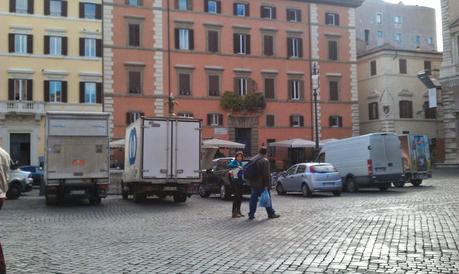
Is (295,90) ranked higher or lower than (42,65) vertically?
lower

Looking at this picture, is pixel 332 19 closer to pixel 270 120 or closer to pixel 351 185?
pixel 270 120

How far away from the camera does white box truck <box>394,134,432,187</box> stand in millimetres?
28288

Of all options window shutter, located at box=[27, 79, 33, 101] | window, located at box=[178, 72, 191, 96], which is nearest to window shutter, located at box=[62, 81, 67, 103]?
window shutter, located at box=[27, 79, 33, 101]

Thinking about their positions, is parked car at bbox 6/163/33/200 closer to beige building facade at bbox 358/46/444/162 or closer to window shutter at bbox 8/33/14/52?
window shutter at bbox 8/33/14/52

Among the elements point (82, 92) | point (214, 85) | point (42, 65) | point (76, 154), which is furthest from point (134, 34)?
point (76, 154)

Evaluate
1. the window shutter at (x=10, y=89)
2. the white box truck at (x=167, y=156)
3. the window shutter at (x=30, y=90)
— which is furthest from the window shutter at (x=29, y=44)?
the white box truck at (x=167, y=156)

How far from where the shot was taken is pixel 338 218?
13.7 meters

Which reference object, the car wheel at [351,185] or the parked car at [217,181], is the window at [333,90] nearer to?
the car wheel at [351,185]

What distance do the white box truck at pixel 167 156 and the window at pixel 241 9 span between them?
1220 inches

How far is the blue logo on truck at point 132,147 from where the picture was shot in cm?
2060

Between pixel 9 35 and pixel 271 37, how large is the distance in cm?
2185

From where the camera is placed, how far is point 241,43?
49.5 m

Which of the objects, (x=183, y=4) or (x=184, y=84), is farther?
(x=183, y=4)

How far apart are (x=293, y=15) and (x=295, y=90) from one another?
6870 mm
